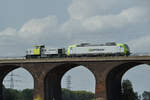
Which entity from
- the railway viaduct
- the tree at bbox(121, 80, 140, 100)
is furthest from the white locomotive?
the tree at bbox(121, 80, 140, 100)

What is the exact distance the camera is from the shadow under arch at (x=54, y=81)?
283 feet

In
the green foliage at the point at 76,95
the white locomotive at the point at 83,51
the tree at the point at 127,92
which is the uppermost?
the white locomotive at the point at 83,51

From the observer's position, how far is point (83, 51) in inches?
3410

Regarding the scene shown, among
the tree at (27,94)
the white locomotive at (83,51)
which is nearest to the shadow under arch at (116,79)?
the white locomotive at (83,51)

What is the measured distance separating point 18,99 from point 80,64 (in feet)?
241

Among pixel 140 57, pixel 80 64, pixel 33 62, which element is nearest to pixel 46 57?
pixel 33 62

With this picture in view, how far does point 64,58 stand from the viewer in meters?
84.2

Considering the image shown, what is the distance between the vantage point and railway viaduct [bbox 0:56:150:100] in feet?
262

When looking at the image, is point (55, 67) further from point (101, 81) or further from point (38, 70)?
point (101, 81)

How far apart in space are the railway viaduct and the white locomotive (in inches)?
Result: 107

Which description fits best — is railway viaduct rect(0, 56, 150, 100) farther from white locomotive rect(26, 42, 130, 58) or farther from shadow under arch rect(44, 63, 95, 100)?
white locomotive rect(26, 42, 130, 58)

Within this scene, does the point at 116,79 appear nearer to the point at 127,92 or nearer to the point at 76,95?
the point at 127,92

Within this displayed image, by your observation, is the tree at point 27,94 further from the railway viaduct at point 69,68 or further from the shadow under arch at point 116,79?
the shadow under arch at point 116,79

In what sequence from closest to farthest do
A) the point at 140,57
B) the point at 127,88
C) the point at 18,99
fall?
the point at 140,57, the point at 127,88, the point at 18,99
